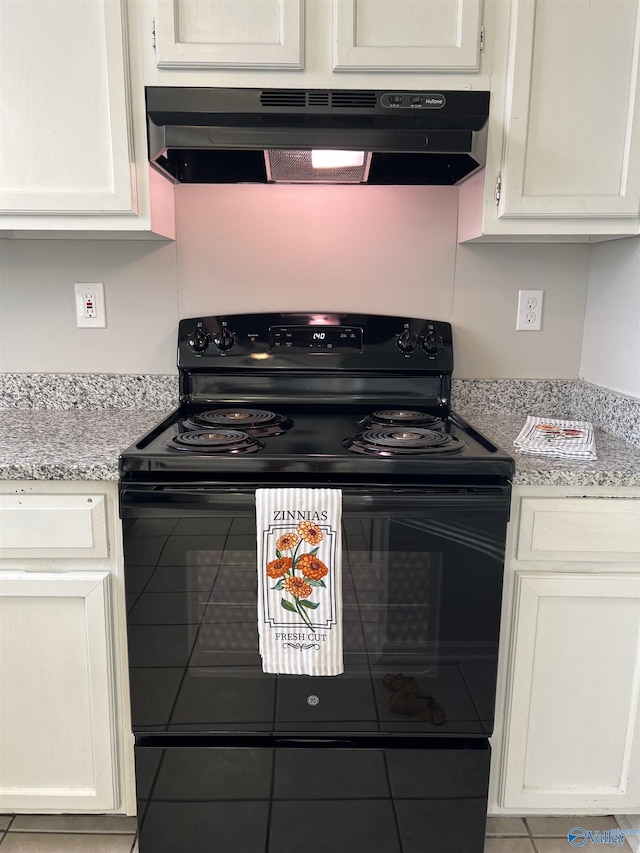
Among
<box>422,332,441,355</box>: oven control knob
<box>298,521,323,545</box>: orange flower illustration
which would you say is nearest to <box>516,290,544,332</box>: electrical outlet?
<box>422,332,441,355</box>: oven control knob

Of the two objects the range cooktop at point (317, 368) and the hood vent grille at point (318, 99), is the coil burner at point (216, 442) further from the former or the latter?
the hood vent grille at point (318, 99)

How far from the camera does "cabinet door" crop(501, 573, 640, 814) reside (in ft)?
4.25

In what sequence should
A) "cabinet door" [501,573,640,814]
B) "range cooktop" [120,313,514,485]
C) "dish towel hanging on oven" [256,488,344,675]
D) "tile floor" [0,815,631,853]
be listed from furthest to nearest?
"range cooktop" [120,313,514,485], "tile floor" [0,815,631,853], "cabinet door" [501,573,640,814], "dish towel hanging on oven" [256,488,344,675]

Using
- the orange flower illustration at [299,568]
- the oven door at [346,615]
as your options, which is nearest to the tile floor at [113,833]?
the oven door at [346,615]

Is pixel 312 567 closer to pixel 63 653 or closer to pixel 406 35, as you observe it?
pixel 63 653

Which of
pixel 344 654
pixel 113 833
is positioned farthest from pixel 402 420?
pixel 113 833

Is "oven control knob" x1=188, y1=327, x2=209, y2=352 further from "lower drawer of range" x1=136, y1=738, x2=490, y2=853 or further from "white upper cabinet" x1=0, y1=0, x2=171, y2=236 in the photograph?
"lower drawer of range" x1=136, y1=738, x2=490, y2=853

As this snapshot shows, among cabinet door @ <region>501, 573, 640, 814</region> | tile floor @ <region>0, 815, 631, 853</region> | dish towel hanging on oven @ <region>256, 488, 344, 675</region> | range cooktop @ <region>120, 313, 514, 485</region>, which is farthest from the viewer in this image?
range cooktop @ <region>120, 313, 514, 485</region>

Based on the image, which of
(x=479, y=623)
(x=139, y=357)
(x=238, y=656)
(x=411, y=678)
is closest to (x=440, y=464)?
(x=479, y=623)

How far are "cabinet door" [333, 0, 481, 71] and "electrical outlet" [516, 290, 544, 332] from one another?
655 millimetres

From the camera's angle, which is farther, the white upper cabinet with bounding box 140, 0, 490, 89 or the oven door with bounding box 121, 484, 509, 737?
the white upper cabinet with bounding box 140, 0, 490, 89

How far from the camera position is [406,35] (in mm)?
1355

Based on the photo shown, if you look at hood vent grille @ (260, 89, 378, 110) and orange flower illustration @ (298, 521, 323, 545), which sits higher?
hood vent grille @ (260, 89, 378, 110)

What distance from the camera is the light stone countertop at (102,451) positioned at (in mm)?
1232
